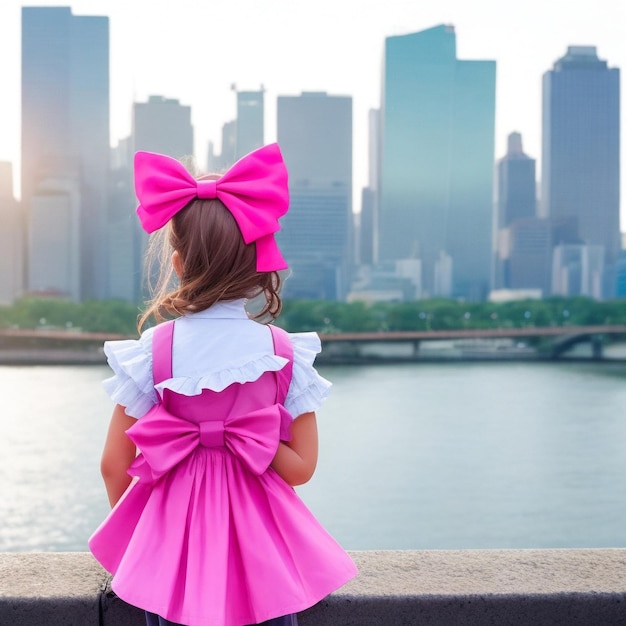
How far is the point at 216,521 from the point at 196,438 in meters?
0.10

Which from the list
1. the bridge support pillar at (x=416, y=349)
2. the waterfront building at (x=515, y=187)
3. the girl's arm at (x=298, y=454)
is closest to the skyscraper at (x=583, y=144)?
the waterfront building at (x=515, y=187)

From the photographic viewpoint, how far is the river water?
18.8m

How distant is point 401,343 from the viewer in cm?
3978

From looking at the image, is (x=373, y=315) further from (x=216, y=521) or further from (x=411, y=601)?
(x=216, y=521)

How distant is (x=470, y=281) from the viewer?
2437 inches

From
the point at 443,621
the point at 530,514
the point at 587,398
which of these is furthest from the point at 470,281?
the point at 443,621

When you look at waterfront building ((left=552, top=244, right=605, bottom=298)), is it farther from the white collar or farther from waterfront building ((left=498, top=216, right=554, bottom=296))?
the white collar

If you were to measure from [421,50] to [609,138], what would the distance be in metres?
16.0

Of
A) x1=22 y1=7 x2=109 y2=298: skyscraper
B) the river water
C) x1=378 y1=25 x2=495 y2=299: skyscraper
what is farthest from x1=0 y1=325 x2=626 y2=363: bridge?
x1=378 y1=25 x2=495 y2=299: skyscraper

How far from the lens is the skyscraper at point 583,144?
63375mm

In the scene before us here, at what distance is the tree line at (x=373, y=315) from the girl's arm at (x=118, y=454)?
37145 mm

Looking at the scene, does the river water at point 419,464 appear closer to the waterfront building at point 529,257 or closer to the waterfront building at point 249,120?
the waterfront building at point 249,120

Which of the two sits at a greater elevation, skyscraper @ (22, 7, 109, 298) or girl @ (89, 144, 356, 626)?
skyscraper @ (22, 7, 109, 298)

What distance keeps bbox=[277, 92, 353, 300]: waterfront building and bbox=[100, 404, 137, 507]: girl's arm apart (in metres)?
51.3
